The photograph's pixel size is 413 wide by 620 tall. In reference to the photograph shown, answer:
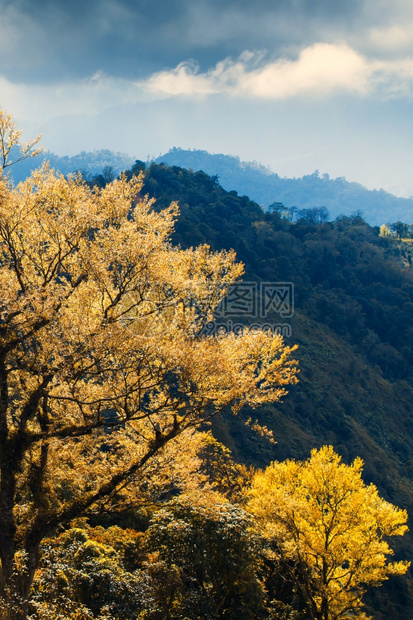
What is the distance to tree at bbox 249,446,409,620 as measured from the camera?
18062mm

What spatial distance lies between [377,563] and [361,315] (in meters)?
103

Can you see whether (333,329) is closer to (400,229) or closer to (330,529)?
(400,229)

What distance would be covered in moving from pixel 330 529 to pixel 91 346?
14542 millimetres

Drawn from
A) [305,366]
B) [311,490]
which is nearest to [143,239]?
[311,490]

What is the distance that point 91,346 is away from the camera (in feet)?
30.8

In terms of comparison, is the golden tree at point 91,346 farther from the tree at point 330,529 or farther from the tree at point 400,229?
the tree at point 400,229

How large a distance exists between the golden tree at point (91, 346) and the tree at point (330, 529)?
Result: 354 inches

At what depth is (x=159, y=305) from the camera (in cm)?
1195

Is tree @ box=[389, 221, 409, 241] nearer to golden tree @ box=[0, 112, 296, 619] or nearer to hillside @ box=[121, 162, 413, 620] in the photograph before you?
hillside @ box=[121, 162, 413, 620]

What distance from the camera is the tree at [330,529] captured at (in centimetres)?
1806

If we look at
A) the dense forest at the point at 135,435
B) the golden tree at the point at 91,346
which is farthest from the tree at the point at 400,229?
the golden tree at the point at 91,346

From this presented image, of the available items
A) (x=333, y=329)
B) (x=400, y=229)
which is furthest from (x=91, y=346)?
(x=400, y=229)

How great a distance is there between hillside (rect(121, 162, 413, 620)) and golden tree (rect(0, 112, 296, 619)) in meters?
53.3

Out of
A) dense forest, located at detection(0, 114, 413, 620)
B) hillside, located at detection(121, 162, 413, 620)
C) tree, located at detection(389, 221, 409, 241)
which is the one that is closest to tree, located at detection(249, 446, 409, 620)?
dense forest, located at detection(0, 114, 413, 620)
